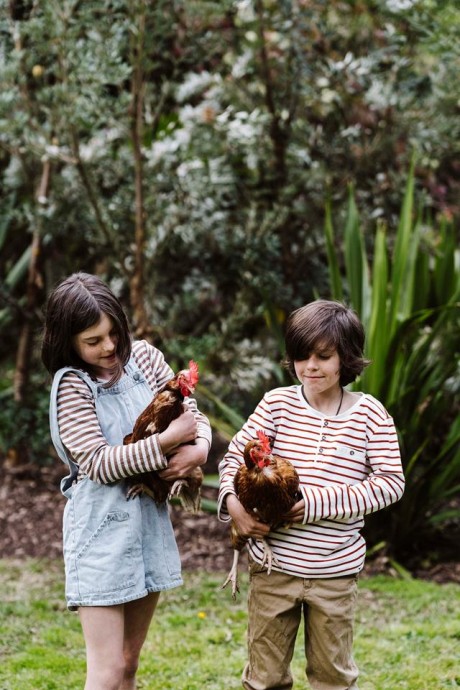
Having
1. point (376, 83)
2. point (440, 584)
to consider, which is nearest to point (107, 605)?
point (440, 584)

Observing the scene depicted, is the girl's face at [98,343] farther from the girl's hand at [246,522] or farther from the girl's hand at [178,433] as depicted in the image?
the girl's hand at [246,522]

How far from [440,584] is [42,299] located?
13.2 ft

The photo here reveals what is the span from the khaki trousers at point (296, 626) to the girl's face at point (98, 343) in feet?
2.68

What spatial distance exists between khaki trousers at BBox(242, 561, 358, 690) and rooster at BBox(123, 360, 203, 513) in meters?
0.39

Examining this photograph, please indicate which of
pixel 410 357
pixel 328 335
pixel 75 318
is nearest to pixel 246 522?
pixel 328 335

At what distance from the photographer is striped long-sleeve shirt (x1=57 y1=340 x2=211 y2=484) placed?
93.0 inches

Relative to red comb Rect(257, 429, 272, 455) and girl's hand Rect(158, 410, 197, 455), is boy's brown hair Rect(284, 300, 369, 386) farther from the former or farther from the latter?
girl's hand Rect(158, 410, 197, 455)

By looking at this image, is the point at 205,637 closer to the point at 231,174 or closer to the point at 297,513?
the point at 297,513

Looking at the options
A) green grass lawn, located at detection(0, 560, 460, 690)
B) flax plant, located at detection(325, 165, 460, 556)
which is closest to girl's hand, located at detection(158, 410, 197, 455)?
green grass lawn, located at detection(0, 560, 460, 690)

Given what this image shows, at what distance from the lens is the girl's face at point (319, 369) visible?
253 cm

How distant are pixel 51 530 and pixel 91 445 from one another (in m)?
3.64

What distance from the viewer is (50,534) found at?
5.71m

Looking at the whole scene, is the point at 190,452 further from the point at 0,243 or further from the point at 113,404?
the point at 0,243

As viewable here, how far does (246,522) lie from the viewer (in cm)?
247
